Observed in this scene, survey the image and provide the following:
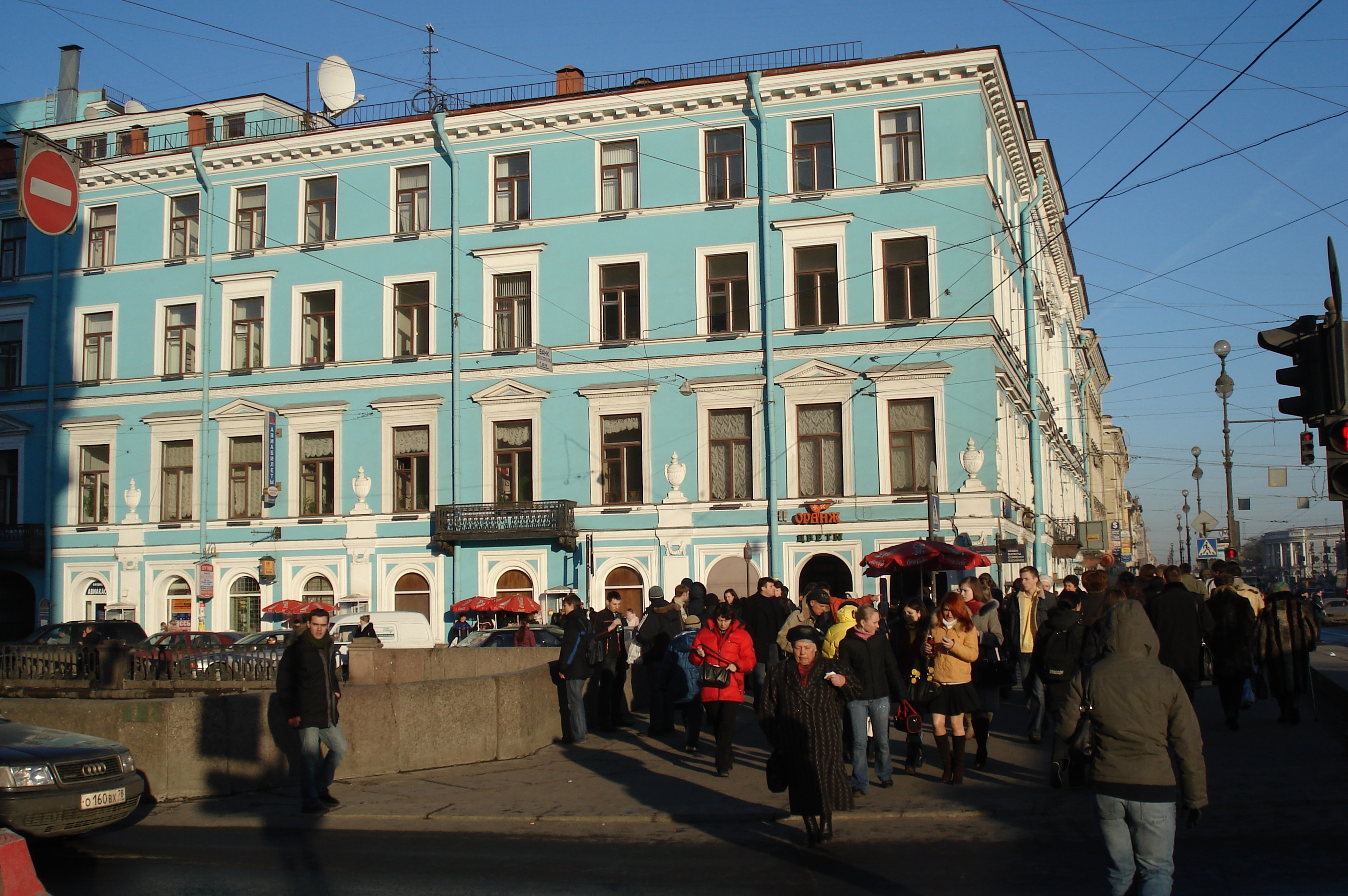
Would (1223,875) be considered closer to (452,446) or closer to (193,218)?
(452,446)

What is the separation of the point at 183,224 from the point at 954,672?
34.9m

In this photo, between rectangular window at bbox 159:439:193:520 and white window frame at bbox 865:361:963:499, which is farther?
rectangular window at bbox 159:439:193:520

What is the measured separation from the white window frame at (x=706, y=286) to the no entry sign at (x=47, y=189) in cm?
2012

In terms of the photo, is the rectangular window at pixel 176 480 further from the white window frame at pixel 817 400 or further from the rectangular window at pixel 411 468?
the white window frame at pixel 817 400

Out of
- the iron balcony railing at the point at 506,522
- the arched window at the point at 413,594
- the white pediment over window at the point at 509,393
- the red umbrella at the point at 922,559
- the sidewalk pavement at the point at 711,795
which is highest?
the white pediment over window at the point at 509,393

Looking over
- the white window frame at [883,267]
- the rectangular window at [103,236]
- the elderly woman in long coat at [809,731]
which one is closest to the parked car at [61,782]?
the elderly woman in long coat at [809,731]

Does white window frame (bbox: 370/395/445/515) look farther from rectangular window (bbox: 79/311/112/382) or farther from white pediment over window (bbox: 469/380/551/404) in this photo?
rectangular window (bbox: 79/311/112/382)

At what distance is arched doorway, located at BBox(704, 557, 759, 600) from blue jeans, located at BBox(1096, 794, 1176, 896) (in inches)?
1032

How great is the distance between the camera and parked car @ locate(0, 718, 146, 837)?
9.56 m

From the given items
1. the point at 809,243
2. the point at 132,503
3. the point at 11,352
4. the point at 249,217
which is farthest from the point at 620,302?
the point at 11,352

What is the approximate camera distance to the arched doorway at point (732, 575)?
107ft

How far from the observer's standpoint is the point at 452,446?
35312mm

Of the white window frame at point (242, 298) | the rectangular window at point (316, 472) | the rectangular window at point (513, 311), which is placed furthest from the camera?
the white window frame at point (242, 298)

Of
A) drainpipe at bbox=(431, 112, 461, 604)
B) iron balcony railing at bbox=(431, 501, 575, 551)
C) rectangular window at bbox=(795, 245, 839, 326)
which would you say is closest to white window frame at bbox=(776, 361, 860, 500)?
rectangular window at bbox=(795, 245, 839, 326)
